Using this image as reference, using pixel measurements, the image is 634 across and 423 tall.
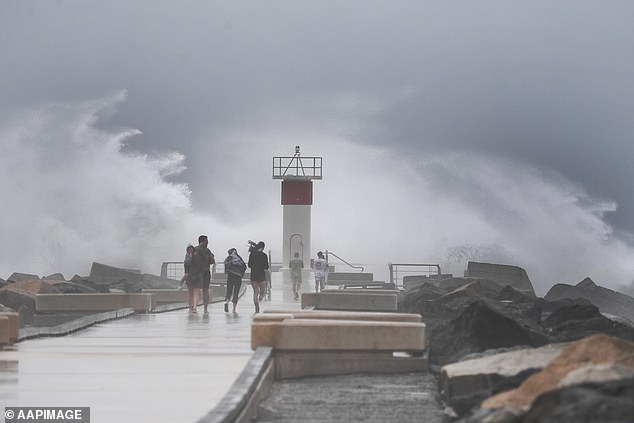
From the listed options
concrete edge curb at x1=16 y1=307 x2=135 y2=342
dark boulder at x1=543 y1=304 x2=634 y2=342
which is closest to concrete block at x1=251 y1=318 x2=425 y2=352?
dark boulder at x1=543 y1=304 x2=634 y2=342

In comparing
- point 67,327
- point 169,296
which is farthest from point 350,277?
point 67,327

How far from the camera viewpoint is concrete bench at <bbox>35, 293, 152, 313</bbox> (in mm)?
19812

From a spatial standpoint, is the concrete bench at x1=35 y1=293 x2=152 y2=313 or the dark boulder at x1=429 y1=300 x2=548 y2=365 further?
the concrete bench at x1=35 y1=293 x2=152 y2=313

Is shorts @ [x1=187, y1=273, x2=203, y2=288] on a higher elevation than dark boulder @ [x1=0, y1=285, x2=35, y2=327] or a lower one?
higher

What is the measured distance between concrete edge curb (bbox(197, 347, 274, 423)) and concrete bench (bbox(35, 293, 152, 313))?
10024 millimetres

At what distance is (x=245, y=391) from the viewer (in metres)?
8.01

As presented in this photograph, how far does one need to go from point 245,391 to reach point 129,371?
8.55 feet

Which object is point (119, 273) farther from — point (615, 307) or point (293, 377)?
point (293, 377)

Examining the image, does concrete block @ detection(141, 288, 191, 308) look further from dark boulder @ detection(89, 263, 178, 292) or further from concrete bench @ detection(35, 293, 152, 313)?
dark boulder @ detection(89, 263, 178, 292)

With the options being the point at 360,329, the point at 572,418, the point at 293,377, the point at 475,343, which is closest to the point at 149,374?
the point at 293,377

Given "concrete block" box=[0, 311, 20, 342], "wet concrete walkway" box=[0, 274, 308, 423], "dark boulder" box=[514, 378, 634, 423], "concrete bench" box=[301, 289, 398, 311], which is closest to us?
"dark boulder" box=[514, 378, 634, 423]
